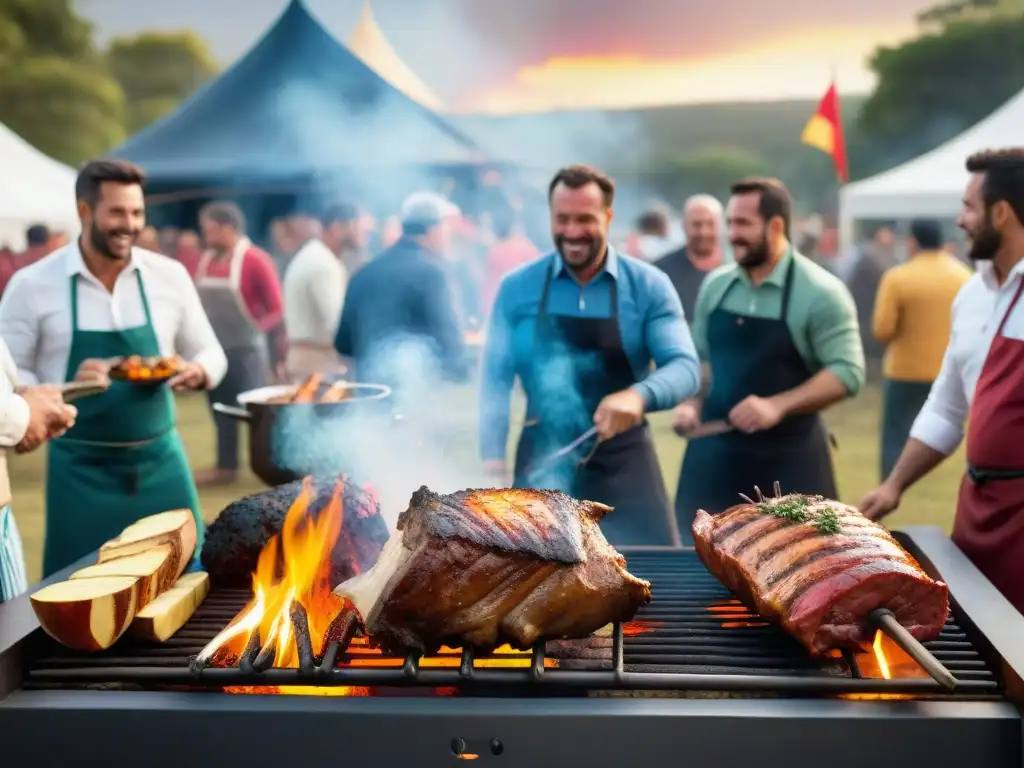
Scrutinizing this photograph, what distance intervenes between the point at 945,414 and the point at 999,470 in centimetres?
47

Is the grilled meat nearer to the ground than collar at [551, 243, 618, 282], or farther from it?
nearer to the ground

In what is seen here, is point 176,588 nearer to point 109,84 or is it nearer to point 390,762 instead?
point 390,762

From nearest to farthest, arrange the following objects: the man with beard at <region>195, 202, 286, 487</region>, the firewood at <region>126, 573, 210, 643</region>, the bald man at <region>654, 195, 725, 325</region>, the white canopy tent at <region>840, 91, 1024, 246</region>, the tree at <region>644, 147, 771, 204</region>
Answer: the firewood at <region>126, 573, 210, 643</region>
the bald man at <region>654, 195, 725, 325</region>
the man with beard at <region>195, 202, 286, 487</region>
the white canopy tent at <region>840, 91, 1024, 246</region>
the tree at <region>644, 147, 771, 204</region>

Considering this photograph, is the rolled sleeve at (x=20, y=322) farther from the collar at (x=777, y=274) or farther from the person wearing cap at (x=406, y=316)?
the collar at (x=777, y=274)

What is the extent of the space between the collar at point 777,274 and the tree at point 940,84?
134 feet

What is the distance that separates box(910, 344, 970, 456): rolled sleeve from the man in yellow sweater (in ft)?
14.6

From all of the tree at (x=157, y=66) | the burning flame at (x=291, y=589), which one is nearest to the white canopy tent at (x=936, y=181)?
the burning flame at (x=291, y=589)

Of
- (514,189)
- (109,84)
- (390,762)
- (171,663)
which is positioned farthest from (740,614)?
(109,84)

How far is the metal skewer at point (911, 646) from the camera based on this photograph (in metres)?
1.96

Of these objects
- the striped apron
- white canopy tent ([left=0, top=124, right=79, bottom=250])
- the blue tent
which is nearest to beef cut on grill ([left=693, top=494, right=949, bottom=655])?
the striped apron

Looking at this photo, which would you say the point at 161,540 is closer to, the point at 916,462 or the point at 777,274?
the point at 916,462

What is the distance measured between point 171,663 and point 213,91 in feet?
37.2

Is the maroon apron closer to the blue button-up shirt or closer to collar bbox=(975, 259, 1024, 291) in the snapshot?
collar bbox=(975, 259, 1024, 291)

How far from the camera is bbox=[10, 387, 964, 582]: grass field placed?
7723mm
